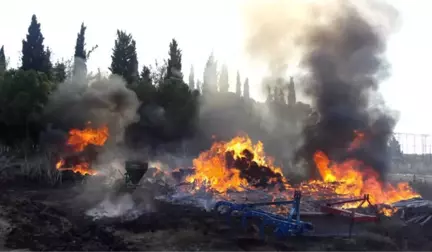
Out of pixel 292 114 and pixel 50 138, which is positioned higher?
pixel 292 114

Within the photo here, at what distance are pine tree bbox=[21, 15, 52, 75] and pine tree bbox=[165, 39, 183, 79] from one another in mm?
14437

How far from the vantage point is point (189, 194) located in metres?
23.1

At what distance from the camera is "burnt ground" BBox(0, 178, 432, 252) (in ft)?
53.3

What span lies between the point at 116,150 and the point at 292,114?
2160 cm

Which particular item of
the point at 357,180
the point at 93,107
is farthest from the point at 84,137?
the point at 357,180

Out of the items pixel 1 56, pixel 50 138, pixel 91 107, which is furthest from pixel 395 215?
pixel 1 56

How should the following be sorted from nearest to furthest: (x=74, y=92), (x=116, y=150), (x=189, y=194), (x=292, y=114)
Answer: (x=189, y=194)
(x=74, y=92)
(x=116, y=150)
(x=292, y=114)

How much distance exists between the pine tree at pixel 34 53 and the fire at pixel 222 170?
27.5 m

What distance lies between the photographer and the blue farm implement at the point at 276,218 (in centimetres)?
1664

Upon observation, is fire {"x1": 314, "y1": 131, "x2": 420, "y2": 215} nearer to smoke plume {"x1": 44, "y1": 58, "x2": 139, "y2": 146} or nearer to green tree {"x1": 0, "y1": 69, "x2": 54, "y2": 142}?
smoke plume {"x1": 44, "y1": 58, "x2": 139, "y2": 146}

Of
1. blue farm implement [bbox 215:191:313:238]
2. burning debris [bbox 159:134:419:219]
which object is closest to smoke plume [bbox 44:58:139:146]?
burning debris [bbox 159:134:419:219]

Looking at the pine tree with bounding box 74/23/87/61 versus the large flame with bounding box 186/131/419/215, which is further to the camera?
the pine tree with bounding box 74/23/87/61

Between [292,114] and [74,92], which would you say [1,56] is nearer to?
[74,92]

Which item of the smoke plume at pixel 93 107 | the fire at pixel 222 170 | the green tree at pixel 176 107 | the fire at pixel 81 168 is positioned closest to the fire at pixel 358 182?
the fire at pixel 222 170
